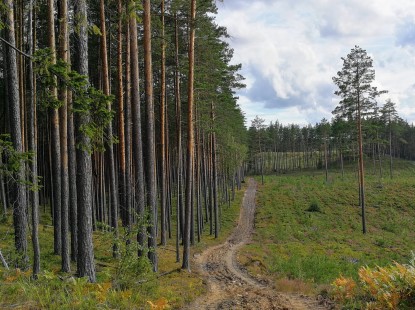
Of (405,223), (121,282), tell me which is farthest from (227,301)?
(405,223)

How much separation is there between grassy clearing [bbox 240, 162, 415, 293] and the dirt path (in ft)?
3.25

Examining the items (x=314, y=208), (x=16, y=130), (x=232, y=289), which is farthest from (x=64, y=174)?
(x=314, y=208)

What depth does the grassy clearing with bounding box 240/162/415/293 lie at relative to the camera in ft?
55.5

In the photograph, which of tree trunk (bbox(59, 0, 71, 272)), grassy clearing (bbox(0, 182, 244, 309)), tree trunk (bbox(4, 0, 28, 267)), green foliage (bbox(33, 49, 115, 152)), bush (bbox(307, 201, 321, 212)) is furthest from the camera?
bush (bbox(307, 201, 321, 212))

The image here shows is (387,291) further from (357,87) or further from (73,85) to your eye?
(357,87)

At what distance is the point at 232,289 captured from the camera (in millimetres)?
12664

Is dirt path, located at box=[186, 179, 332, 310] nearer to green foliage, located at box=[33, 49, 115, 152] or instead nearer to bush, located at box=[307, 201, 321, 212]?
green foliage, located at box=[33, 49, 115, 152]

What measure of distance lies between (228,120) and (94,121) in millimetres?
22638

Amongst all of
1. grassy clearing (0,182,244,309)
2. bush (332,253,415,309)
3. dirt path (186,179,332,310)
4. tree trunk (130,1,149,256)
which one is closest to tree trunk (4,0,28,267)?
grassy clearing (0,182,244,309)

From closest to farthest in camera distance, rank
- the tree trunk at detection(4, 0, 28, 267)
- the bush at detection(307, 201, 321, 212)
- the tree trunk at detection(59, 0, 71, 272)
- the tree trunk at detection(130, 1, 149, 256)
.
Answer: the tree trunk at detection(4, 0, 28, 267) < the tree trunk at detection(59, 0, 71, 272) < the tree trunk at detection(130, 1, 149, 256) < the bush at detection(307, 201, 321, 212)

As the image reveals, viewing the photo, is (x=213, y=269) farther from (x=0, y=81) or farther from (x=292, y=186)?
(x=292, y=186)

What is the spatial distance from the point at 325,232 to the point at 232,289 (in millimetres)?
20454

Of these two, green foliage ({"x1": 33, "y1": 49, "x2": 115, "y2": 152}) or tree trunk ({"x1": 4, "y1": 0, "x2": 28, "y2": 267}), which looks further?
tree trunk ({"x1": 4, "y1": 0, "x2": 28, "y2": 267})

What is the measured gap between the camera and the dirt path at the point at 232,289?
10.0 meters
